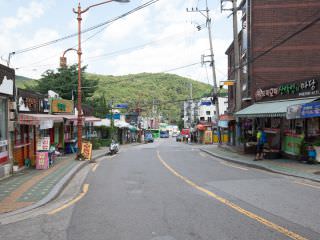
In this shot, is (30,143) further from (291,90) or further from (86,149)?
(291,90)

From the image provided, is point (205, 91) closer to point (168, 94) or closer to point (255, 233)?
point (168, 94)

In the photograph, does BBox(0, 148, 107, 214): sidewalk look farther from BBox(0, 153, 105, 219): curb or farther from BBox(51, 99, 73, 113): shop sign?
BBox(51, 99, 73, 113): shop sign

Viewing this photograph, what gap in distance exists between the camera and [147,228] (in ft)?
24.3

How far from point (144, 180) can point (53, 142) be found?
14.5 metres

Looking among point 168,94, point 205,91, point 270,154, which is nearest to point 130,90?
point 168,94

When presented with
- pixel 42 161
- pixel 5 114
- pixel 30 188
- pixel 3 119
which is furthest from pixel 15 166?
pixel 30 188

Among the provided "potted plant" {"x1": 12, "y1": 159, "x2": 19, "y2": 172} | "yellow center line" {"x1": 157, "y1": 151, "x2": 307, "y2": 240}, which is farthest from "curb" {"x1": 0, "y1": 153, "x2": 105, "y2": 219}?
"yellow center line" {"x1": 157, "y1": 151, "x2": 307, "y2": 240}

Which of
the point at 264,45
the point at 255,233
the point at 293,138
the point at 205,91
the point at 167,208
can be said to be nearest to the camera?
the point at 255,233

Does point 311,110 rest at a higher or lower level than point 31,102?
lower

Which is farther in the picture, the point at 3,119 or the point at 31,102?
the point at 31,102

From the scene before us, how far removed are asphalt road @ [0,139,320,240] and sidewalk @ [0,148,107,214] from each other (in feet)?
2.56

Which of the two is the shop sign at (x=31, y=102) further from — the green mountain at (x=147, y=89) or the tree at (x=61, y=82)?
the green mountain at (x=147, y=89)

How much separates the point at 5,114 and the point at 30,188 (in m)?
5.17

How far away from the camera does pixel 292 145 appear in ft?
72.4
